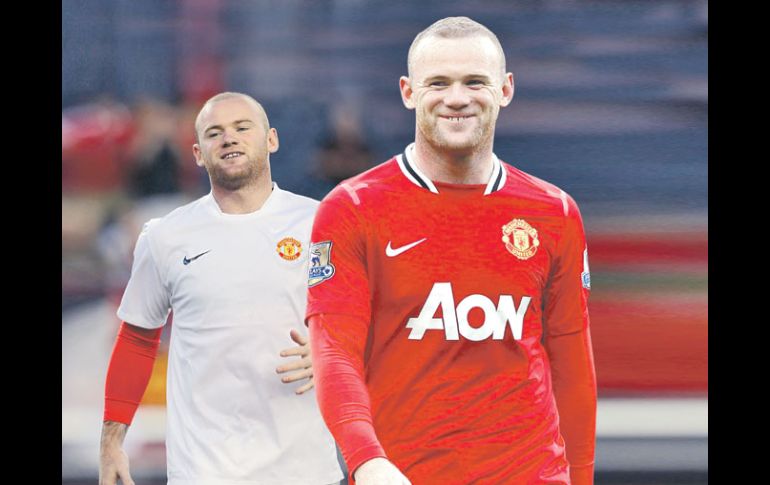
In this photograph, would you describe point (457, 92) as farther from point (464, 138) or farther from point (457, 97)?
point (464, 138)

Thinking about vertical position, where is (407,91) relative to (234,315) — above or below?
above

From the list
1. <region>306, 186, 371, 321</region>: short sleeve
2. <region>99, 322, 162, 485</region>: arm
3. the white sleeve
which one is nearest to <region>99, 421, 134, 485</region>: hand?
<region>99, 322, 162, 485</region>: arm

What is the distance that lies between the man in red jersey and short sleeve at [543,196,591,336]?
0.16 feet

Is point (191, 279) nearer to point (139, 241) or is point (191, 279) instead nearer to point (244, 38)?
point (139, 241)

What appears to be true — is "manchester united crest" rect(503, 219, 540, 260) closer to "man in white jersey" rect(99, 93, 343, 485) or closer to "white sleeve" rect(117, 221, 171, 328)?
"man in white jersey" rect(99, 93, 343, 485)

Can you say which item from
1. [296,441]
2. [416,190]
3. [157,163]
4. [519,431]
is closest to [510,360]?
[519,431]

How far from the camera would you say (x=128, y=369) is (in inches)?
169

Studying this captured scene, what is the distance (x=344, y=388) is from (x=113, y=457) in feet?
5.89

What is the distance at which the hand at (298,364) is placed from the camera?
3.97m

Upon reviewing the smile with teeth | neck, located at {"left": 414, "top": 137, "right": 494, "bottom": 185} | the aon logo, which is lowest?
the aon logo

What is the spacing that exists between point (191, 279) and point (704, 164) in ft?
7.52

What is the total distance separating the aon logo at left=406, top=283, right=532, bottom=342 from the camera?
317cm

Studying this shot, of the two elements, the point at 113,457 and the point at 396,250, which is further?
the point at 113,457

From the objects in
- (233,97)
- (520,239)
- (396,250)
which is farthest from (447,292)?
(233,97)
